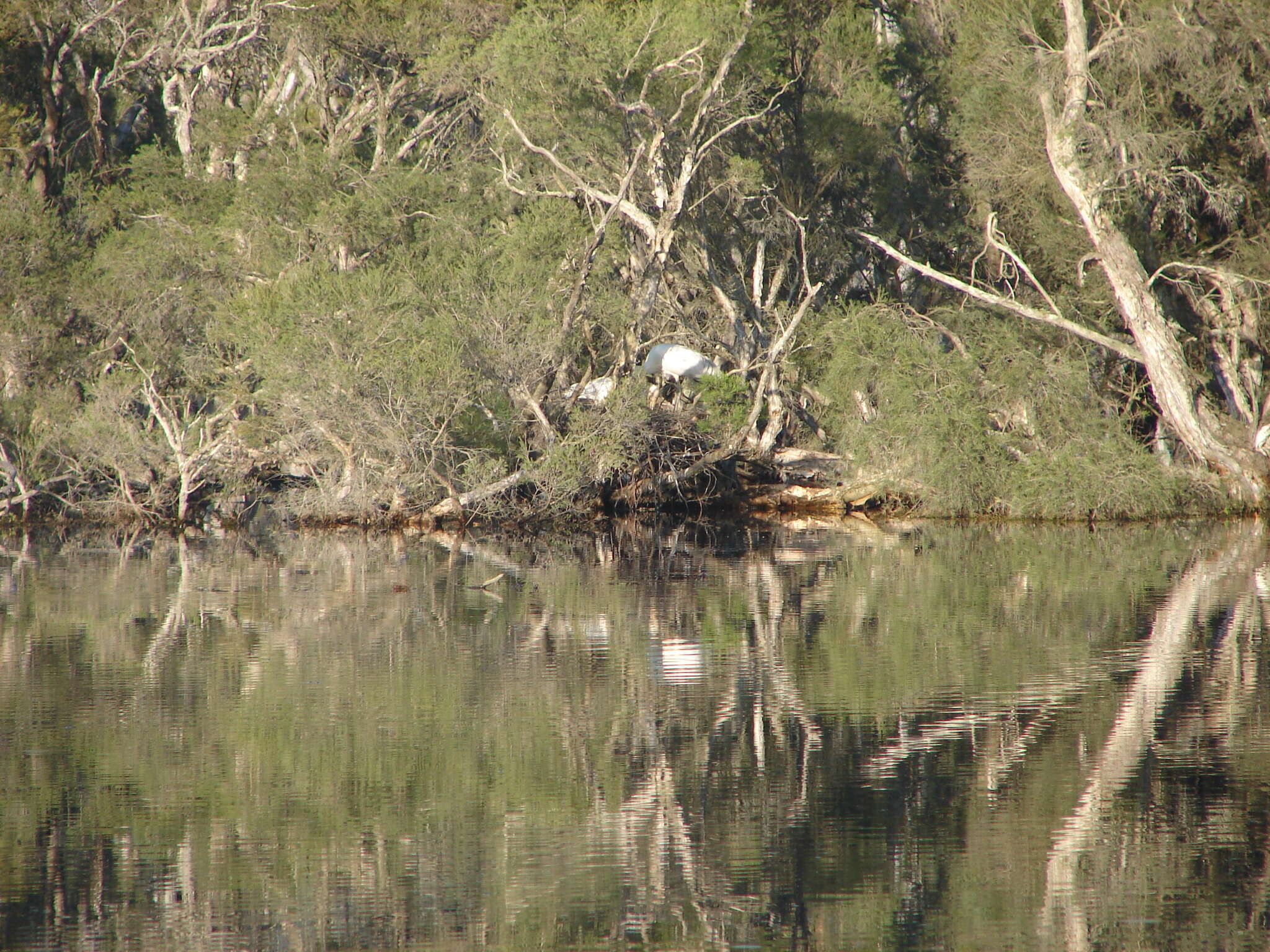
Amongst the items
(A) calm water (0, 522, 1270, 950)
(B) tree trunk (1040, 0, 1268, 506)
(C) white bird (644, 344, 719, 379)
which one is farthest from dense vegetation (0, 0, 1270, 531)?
(A) calm water (0, 522, 1270, 950)

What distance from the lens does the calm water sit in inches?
233

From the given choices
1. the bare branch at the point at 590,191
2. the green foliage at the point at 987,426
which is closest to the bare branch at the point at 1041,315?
the green foliage at the point at 987,426

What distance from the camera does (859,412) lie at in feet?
85.7

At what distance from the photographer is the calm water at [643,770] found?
5.92m

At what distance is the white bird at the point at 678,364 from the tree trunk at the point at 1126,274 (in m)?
6.45

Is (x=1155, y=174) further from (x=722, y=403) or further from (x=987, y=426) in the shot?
(x=722, y=403)

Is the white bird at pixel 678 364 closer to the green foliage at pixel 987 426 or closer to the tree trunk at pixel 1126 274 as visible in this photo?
the green foliage at pixel 987 426

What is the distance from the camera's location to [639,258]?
90.8 feet

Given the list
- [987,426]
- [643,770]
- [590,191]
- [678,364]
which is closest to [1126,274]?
[987,426]

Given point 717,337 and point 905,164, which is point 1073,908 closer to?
point 717,337

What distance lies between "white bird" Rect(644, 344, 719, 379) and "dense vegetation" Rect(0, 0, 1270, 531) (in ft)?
1.46

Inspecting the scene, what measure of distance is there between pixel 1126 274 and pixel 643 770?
59.0 ft

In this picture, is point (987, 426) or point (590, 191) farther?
point (590, 191)

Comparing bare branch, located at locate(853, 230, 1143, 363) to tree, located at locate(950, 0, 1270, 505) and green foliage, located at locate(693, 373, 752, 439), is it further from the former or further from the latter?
green foliage, located at locate(693, 373, 752, 439)
